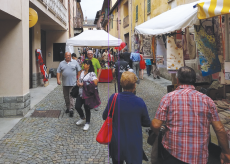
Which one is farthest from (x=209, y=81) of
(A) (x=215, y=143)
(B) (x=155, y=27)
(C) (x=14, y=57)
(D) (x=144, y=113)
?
(C) (x=14, y=57)

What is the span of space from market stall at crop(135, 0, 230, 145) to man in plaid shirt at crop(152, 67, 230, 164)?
1443 millimetres

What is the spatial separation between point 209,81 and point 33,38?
8397mm

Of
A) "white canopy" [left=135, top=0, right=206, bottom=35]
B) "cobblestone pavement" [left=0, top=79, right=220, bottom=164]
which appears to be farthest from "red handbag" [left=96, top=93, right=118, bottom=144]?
"white canopy" [left=135, top=0, right=206, bottom=35]

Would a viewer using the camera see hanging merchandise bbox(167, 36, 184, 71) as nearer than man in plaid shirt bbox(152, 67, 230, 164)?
No

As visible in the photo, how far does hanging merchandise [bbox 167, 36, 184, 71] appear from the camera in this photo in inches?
216

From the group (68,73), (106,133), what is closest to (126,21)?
(68,73)

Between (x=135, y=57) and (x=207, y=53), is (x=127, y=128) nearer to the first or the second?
(x=207, y=53)

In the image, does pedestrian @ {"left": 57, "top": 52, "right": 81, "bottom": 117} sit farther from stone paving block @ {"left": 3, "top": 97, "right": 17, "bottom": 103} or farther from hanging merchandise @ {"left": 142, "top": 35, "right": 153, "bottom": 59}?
hanging merchandise @ {"left": 142, "top": 35, "right": 153, "bottom": 59}

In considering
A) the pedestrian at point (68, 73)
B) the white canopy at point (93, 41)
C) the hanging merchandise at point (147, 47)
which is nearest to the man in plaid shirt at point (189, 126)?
the pedestrian at point (68, 73)

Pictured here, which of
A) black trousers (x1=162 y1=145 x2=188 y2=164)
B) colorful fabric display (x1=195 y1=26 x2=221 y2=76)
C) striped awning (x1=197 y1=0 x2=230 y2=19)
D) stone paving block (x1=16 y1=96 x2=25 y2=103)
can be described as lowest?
black trousers (x1=162 y1=145 x2=188 y2=164)

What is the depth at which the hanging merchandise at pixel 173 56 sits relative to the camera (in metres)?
5.50

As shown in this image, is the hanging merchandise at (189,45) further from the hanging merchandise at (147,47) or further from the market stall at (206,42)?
the hanging merchandise at (147,47)

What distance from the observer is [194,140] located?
2.20 meters

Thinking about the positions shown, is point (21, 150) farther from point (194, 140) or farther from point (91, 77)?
point (194, 140)
